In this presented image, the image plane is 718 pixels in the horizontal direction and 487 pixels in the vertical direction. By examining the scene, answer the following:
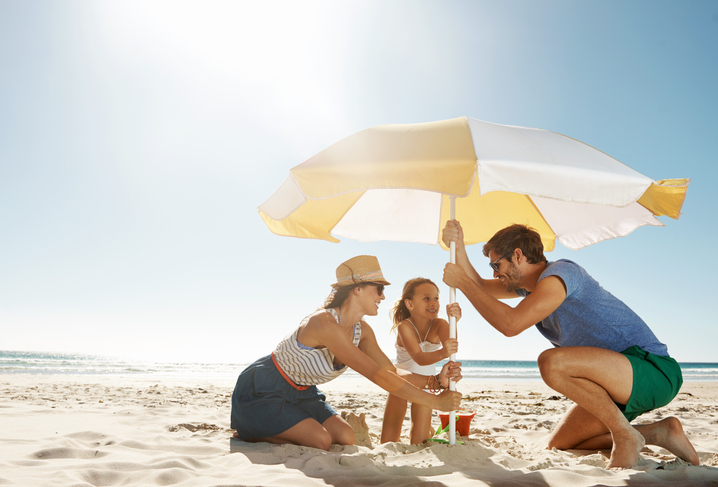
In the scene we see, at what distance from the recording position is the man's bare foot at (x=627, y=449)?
2723mm

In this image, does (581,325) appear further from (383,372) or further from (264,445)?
(264,445)

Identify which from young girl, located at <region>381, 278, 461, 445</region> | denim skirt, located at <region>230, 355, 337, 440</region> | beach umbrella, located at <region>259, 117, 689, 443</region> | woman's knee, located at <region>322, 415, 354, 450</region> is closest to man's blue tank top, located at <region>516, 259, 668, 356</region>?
beach umbrella, located at <region>259, 117, 689, 443</region>

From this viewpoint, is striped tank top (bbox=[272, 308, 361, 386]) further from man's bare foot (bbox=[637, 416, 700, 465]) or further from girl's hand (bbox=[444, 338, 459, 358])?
man's bare foot (bbox=[637, 416, 700, 465])

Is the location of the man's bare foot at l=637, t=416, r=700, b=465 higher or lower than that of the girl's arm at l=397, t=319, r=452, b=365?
lower

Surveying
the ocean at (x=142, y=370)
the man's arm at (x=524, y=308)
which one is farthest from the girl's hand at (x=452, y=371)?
the ocean at (x=142, y=370)

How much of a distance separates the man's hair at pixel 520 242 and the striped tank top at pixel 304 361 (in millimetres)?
1332

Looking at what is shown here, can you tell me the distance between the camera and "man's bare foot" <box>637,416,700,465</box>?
289cm

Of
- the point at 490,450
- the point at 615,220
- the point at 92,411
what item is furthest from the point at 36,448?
the point at 615,220

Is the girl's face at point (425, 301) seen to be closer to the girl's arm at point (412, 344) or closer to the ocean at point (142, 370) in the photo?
the girl's arm at point (412, 344)

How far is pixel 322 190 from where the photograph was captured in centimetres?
264

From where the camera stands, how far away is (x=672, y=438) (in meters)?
2.93

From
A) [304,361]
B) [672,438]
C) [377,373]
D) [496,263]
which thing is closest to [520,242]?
[496,263]

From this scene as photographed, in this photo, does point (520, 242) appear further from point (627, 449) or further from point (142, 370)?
point (142, 370)

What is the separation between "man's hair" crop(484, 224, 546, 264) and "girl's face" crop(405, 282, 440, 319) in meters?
1.01
